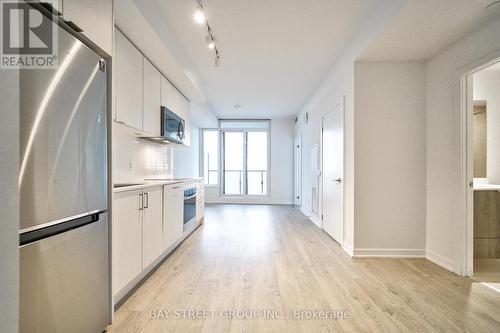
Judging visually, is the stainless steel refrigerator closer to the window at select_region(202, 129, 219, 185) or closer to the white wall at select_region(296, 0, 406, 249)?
the white wall at select_region(296, 0, 406, 249)

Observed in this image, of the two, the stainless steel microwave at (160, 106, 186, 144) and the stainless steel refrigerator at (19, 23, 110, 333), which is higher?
the stainless steel microwave at (160, 106, 186, 144)

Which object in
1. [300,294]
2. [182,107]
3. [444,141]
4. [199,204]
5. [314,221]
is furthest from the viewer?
[314,221]

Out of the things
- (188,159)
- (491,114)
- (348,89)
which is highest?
(348,89)

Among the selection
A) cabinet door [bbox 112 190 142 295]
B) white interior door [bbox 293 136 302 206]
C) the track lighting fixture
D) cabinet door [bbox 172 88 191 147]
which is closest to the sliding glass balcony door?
white interior door [bbox 293 136 302 206]

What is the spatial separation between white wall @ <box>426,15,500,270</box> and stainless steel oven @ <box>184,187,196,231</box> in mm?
3185

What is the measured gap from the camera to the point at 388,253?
3.11 meters

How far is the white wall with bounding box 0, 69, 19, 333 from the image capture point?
3.16 ft

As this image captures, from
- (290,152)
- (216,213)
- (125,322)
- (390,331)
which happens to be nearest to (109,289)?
(125,322)

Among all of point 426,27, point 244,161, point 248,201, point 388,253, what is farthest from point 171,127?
point 248,201

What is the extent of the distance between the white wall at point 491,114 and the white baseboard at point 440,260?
145 centimetres

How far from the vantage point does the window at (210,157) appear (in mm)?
8320

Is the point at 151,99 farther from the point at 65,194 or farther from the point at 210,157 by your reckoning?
the point at 210,157

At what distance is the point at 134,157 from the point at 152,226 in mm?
1183

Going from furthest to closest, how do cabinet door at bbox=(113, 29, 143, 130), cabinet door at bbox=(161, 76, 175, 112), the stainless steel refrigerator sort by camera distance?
cabinet door at bbox=(161, 76, 175, 112), cabinet door at bbox=(113, 29, 143, 130), the stainless steel refrigerator
